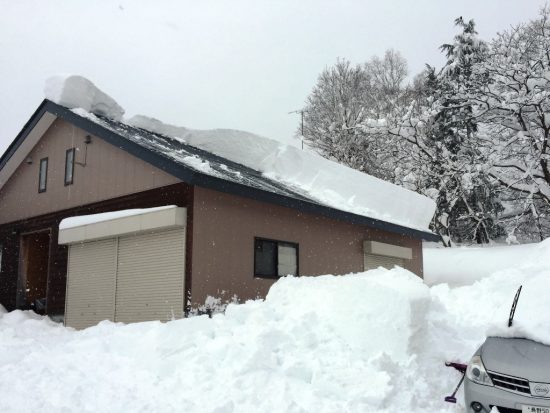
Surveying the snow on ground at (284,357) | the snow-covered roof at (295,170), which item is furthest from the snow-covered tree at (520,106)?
the snow on ground at (284,357)

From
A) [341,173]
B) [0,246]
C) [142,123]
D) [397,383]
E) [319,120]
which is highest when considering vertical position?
[319,120]

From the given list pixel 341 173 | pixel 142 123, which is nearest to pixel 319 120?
pixel 341 173

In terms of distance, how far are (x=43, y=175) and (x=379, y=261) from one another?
10825 mm

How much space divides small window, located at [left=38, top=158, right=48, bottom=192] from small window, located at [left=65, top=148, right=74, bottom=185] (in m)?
1.31

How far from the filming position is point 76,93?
587 inches

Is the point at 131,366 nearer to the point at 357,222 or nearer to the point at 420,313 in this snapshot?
the point at 420,313

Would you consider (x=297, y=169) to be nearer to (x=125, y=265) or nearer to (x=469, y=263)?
(x=469, y=263)

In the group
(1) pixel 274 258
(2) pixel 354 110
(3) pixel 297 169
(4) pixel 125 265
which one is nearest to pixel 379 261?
(3) pixel 297 169

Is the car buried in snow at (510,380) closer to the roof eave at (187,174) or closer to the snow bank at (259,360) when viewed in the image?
the snow bank at (259,360)

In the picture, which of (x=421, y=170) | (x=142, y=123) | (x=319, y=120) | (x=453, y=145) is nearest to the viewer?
(x=142, y=123)

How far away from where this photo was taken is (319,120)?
3516 centimetres

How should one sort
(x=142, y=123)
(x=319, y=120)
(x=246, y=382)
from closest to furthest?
(x=246, y=382), (x=142, y=123), (x=319, y=120)

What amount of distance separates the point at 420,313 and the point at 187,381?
3273 millimetres

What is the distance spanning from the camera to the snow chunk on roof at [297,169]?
58.6ft
